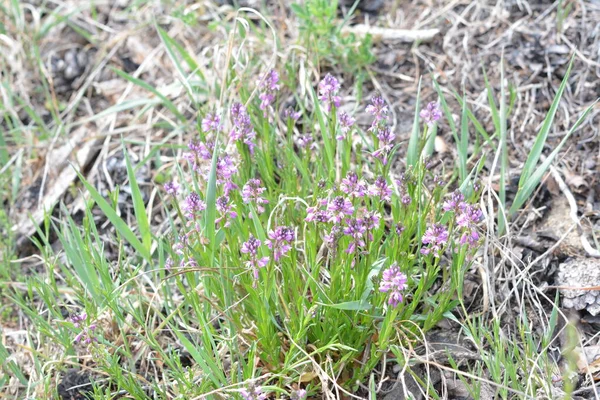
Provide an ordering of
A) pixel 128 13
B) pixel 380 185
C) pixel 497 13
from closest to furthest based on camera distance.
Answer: pixel 380 185 < pixel 497 13 < pixel 128 13

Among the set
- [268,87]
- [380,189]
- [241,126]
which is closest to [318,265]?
[380,189]

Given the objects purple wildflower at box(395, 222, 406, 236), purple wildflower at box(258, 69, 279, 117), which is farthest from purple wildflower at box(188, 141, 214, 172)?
purple wildflower at box(395, 222, 406, 236)

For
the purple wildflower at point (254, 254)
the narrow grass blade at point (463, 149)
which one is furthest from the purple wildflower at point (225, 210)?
the narrow grass blade at point (463, 149)

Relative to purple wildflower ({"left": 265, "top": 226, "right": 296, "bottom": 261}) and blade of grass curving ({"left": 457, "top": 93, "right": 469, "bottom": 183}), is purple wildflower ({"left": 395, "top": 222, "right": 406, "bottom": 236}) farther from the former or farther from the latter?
blade of grass curving ({"left": 457, "top": 93, "right": 469, "bottom": 183})

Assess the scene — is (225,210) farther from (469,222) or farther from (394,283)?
(469,222)

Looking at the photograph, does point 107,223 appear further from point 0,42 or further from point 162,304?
point 0,42

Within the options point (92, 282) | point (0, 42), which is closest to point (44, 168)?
point (0, 42)

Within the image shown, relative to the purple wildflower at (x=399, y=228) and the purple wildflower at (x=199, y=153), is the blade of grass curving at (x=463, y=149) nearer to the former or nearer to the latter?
the purple wildflower at (x=399, y=228)
